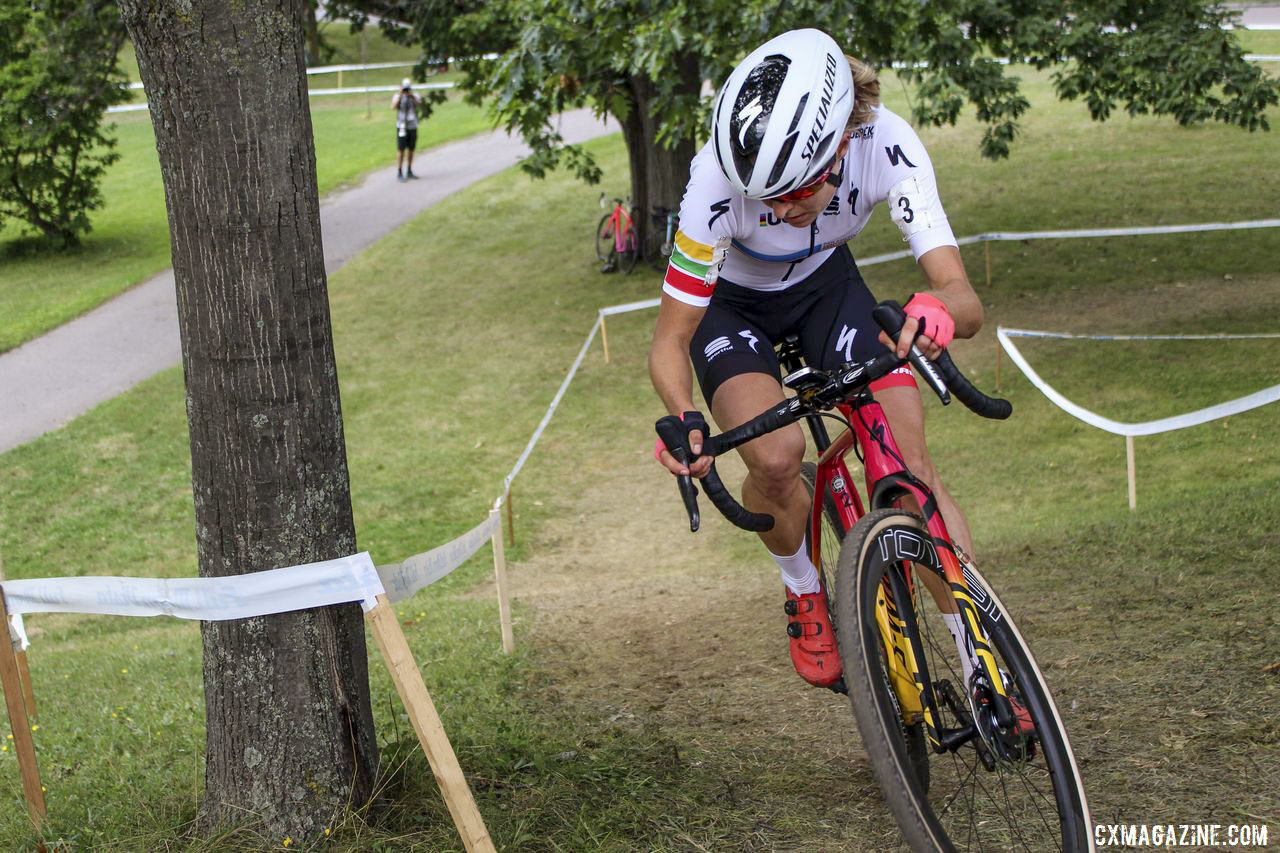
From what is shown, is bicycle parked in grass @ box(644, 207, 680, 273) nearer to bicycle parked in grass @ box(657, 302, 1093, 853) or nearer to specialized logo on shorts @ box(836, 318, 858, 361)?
specialized logo on shorts @ box(836, 318, 858, 361)

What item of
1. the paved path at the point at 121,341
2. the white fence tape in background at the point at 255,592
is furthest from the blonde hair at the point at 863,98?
the paved path at the point at 121,341

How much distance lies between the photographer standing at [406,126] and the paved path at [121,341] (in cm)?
42

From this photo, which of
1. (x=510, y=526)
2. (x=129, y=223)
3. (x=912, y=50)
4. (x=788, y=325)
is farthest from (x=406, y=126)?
(x=788, y=325)

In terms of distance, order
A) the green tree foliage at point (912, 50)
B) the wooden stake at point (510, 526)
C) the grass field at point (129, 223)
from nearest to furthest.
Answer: the wooden stake at point (510, 526) → the green tree foliage at point (912, 50) → the grass field at point (129, 223)

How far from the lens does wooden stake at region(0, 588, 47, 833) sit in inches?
156

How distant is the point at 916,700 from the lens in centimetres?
346

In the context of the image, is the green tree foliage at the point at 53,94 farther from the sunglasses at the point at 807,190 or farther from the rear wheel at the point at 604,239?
the sunglasses at the point at 807,190

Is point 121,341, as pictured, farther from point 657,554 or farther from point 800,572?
point 800,572

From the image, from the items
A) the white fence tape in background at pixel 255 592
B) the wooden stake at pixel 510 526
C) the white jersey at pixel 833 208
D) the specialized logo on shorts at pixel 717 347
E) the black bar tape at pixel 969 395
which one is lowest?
the wooden stake at pixel 510 526

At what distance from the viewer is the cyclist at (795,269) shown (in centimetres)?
357

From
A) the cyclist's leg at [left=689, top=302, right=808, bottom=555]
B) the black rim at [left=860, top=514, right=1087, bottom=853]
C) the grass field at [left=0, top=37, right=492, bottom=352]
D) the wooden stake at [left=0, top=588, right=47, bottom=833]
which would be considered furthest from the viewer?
A: the grass field at [left=0, top=37, right=492, bottom=352]

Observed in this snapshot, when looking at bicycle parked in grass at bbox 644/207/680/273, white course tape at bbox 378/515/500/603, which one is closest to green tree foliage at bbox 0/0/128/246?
bicycle parked in grass at bbox 644/207/680/273

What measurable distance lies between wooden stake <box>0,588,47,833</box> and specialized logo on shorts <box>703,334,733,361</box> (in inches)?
97.8

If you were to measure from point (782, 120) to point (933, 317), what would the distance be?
0.71 m
